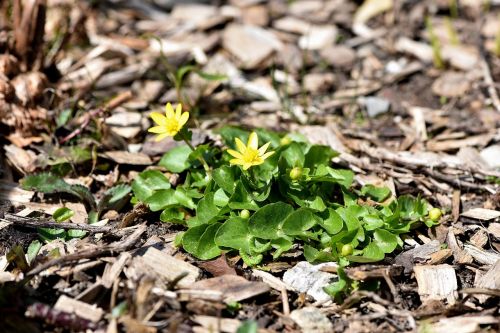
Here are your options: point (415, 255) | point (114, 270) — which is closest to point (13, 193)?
point (114, 270)

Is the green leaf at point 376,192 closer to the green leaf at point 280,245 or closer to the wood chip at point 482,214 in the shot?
the wood chip at point 482,214

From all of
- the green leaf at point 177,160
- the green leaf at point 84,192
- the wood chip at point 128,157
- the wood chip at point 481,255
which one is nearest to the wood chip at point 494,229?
the wood chip at point 481,255

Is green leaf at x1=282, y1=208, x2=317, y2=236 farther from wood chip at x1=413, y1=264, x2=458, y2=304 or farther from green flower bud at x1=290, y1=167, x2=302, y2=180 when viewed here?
wood chip at x1=413, y1=264, x2=458, y2=304

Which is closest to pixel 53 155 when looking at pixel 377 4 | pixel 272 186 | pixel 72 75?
pixel 72 75

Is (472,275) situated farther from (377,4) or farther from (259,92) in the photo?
(377,4)

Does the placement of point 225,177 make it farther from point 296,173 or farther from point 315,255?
point 315,255

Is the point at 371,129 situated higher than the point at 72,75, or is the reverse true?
the point at 72,75
